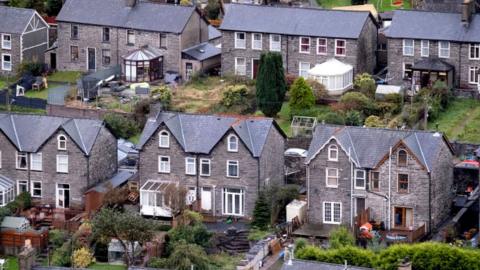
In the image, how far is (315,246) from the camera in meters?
96.1

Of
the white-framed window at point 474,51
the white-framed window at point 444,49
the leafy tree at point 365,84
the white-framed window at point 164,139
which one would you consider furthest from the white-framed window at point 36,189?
the white-framed window at point 474,51

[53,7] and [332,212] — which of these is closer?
[332,212]

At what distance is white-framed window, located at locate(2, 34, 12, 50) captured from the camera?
427 ft

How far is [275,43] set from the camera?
408ft

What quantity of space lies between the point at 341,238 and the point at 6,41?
1604 inches

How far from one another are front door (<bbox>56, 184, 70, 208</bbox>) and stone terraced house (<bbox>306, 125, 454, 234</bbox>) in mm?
13130

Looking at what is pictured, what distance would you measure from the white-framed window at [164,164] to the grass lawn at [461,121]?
16777 mm

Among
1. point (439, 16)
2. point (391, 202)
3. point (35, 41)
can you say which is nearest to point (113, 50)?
point (35, 41)

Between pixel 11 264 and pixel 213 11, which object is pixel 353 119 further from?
pixel 213 11

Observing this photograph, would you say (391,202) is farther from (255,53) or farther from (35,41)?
(35,41)

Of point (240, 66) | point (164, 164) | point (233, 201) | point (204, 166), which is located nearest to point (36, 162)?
point (164, 164)

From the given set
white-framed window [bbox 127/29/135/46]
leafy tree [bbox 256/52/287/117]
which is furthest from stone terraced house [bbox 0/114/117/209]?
white-framed window [bbox 127/29/135/46]

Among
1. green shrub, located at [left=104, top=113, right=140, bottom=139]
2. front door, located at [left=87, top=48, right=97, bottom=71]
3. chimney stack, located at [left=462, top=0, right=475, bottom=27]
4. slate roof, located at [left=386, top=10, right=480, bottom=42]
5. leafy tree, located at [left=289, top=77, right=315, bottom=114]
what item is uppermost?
chimney stack, located at [left=462, top=0, right=475, bottom=27]

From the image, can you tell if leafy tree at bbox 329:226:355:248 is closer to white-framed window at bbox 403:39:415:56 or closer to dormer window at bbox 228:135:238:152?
dormer window at bbox 228:135:238:152
